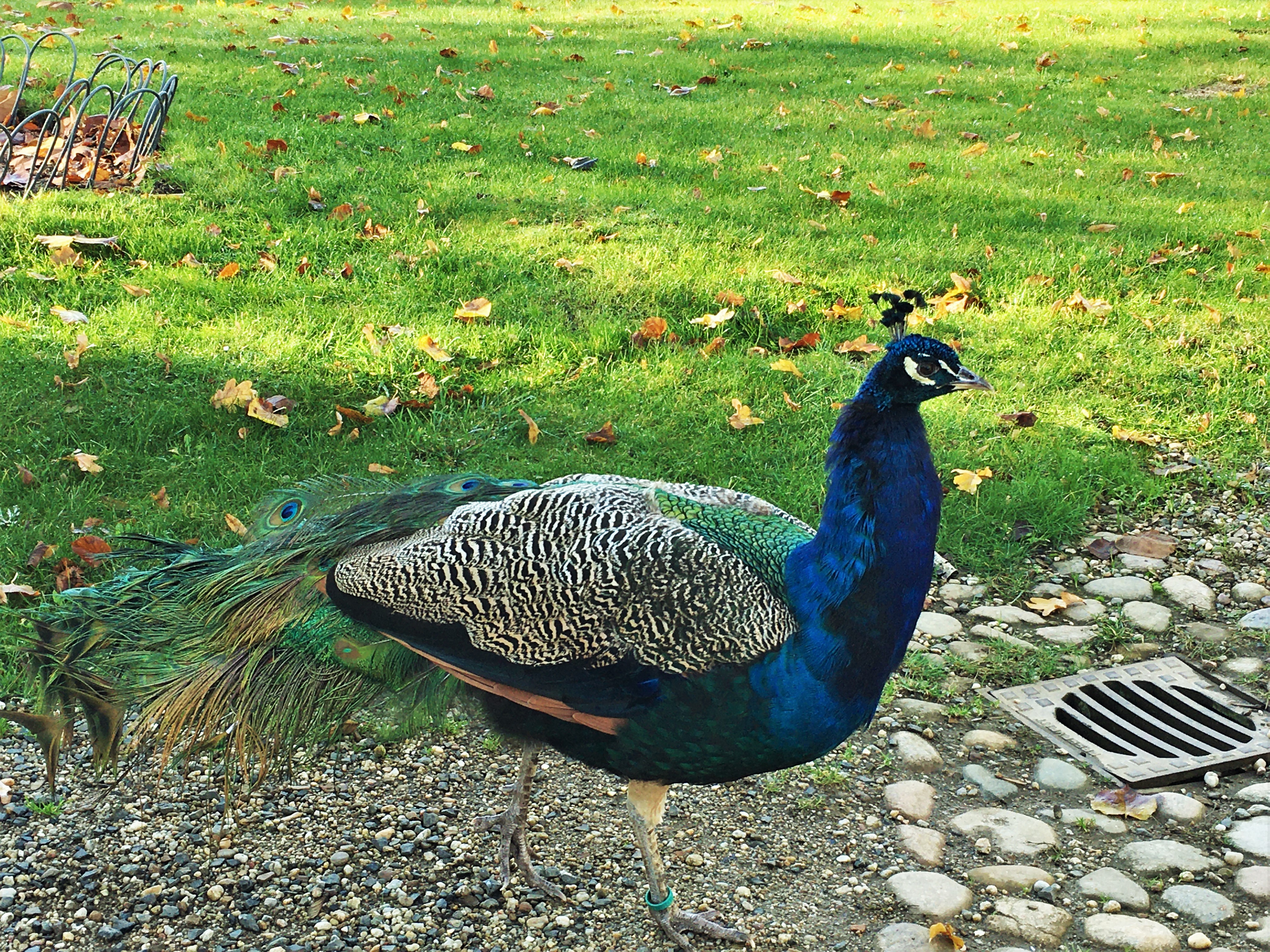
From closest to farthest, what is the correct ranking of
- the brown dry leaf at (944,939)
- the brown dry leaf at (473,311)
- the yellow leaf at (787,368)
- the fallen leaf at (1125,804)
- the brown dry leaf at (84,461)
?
1. the brown dry leaf at (944,939)
2. the fallen leaf at (1125,804)
3. the brown dry leaf at (84,461)
4. the yellow leaf at (787,368)
5. the brown dry leaf at (473,311)

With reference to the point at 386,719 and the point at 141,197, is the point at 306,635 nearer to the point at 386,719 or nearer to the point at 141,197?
the point at 386,719

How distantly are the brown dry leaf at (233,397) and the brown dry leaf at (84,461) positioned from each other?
56cm

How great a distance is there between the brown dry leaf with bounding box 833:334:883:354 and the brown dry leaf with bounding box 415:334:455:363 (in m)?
1.94

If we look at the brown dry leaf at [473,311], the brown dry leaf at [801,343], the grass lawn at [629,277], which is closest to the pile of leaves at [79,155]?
the grass lawn at [629,277]

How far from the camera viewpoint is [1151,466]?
5.33 metres

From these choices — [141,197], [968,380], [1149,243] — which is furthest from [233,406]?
[1149,243]

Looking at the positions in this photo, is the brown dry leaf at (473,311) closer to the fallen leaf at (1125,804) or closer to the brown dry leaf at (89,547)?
the brown dry leaf at (89,547)

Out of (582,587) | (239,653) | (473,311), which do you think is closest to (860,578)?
(582,587)

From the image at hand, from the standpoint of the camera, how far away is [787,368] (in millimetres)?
5730

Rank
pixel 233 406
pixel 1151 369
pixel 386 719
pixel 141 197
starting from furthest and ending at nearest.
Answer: pixel 141 197, pixel 1151 369, pixel 233 406, pixel 386 719

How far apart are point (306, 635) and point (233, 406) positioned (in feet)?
7.75

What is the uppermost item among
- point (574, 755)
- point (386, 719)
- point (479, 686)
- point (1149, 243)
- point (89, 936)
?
point (1149, 243)

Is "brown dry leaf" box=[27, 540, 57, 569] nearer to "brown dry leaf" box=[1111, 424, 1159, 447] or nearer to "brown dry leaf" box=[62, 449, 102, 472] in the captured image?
"brown dry leaf" box=[62, 449, 102, 472]

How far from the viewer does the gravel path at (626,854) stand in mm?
3057
